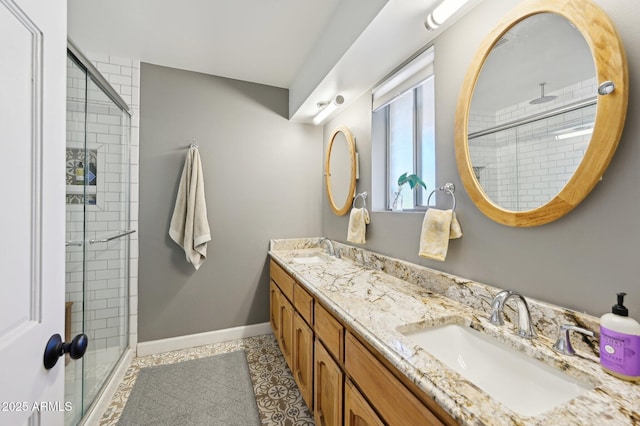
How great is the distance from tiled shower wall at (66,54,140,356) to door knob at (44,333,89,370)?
97 cm

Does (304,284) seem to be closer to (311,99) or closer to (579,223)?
(579,223)

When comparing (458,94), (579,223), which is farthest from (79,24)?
A: (579,223)

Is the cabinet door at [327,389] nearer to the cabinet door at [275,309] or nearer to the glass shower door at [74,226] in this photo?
the cabinet door at [275,309]

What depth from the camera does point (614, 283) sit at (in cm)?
72

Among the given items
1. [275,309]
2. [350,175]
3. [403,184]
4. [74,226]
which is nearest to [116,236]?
[74,226]

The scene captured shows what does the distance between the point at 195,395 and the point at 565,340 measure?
1.97 metres

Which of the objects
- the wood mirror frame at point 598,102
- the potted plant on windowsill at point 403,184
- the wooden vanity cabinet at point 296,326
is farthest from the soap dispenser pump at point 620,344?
the wooden vanity cabinet at point 296,326

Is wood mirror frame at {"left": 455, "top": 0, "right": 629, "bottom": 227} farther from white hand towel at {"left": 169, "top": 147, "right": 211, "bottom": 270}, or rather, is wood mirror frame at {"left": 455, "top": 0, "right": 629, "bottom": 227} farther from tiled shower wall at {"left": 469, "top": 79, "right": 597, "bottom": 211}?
white hand towel at {"left": 169, "top": 147, "right": 211, "bottom": 270}

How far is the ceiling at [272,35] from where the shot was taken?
131 centimetres

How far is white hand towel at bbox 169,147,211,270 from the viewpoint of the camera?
83.8 inches

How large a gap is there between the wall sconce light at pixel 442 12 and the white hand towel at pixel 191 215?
1895mm

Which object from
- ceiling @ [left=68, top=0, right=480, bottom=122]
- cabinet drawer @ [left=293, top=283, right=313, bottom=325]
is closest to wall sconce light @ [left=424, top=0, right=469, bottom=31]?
ceiling @ [left=68, top=0, right=480, bottom=122]

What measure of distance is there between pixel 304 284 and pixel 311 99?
1464 millimetres

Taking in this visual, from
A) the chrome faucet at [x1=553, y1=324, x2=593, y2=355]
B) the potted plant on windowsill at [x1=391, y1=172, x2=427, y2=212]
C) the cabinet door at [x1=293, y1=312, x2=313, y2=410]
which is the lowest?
the cabinet door at [x1=293, y1=312, x2=313, y2=410]
